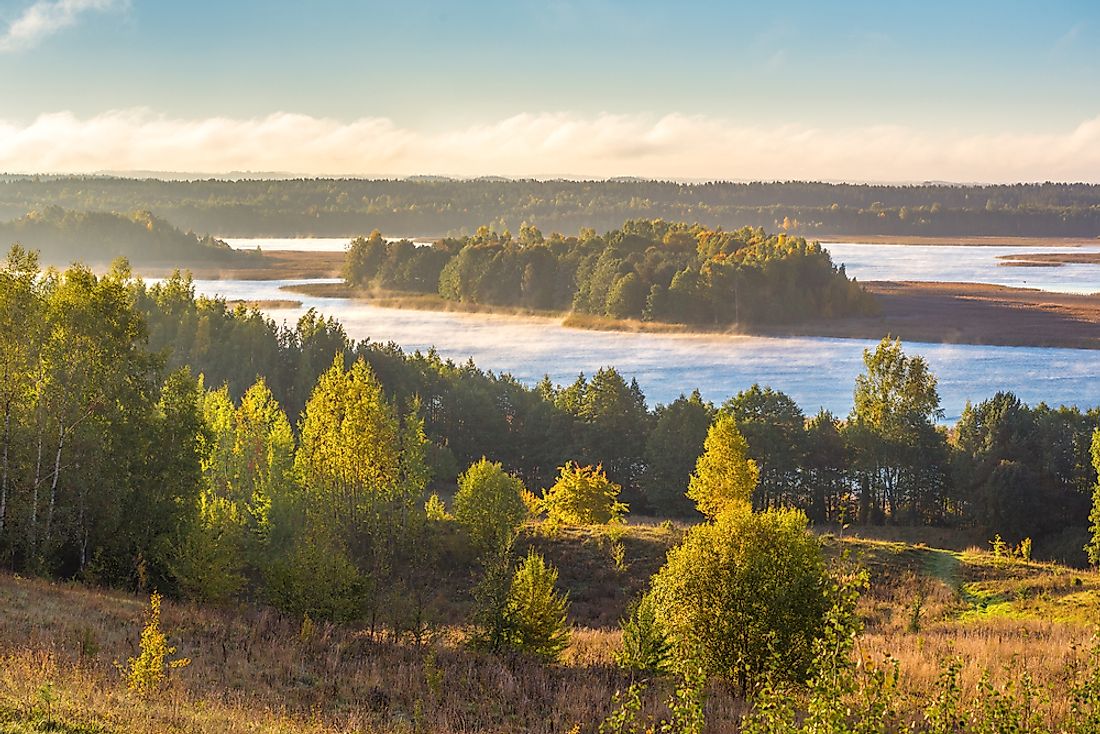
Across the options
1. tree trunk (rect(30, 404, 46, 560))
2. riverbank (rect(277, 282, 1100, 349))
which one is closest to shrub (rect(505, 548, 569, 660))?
tree trunk (rect(30, 404, 46, 560))

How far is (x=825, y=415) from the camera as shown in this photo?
8181 centimetres

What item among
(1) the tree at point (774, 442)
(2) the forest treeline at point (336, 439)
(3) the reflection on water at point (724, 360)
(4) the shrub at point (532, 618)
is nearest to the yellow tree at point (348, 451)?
(2) the forest treeline at point (336, 439)

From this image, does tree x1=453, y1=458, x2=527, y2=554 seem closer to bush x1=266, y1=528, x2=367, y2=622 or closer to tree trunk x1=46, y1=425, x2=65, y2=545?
bush x1=266, y1=528, x2=367, y2=622

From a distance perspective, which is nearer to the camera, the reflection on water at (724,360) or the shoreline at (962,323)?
the reflection on water at (724,360)

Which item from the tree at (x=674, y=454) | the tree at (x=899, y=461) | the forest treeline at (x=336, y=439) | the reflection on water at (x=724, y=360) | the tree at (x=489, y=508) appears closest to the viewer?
the forest treeline at (x=336, y=439)

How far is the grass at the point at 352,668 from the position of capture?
58.1 ft

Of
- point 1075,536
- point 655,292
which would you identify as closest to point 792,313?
point 655,292

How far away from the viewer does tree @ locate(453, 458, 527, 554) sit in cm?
4550

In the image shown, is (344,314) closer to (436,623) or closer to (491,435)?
(491,435)

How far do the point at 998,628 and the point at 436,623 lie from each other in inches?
747

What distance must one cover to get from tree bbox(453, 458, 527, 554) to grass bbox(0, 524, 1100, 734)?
18.4 ft

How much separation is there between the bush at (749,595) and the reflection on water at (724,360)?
87.5m

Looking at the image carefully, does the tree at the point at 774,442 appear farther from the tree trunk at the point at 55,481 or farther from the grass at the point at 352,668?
the tree trunk at the point at 55,481

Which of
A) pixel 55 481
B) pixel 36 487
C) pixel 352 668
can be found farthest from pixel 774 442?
pixel 352 668
